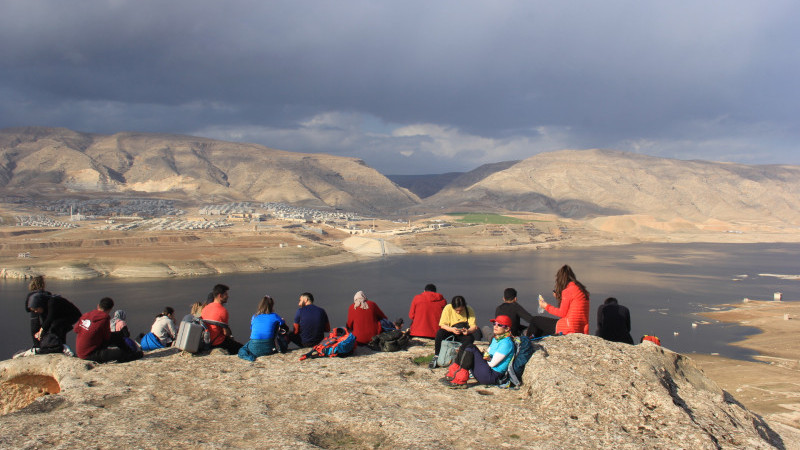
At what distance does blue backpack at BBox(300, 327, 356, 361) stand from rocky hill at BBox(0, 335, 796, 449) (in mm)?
455

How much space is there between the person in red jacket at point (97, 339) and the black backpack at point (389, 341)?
193 inches

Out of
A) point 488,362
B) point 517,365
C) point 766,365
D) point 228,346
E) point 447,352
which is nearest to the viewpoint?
point 517,365

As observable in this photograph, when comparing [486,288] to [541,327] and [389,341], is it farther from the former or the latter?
[541,327]

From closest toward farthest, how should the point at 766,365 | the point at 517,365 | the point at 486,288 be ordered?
the point at 517,365 → the point at 766,365 → the point at 486,288

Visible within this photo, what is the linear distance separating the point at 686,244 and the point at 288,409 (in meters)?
138

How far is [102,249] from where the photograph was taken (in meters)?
76.6

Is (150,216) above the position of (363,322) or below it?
above

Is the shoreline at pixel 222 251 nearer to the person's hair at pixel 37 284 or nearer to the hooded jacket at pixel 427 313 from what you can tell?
the person's hair at pixel 37 284

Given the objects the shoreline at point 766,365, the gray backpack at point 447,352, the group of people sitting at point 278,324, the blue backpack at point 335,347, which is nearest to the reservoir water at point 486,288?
the shoreline at point 766,365

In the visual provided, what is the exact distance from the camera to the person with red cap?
29.7ft

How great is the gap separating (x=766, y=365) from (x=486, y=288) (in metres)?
34.1

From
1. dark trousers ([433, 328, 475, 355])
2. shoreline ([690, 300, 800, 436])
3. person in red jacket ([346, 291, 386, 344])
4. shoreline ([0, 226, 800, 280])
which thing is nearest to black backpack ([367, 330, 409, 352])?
person in red jacket ([346, 291, 386, 344])

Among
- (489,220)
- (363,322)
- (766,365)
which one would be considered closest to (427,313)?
(363,322)

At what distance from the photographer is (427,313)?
12.1 metres
